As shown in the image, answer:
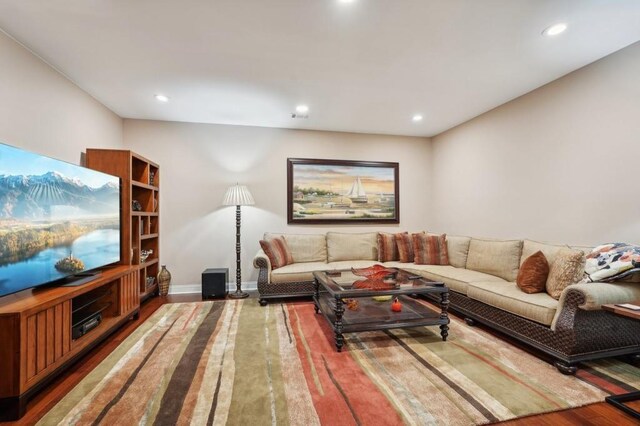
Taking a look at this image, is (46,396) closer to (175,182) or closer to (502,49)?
(175,182)

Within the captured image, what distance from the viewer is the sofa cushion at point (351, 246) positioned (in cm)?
435

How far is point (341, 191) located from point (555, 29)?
317 cm

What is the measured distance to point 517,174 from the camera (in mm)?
3482

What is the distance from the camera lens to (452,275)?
3.34m

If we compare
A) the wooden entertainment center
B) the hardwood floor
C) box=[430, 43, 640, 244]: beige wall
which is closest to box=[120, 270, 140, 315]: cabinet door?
the wooden entertainment center

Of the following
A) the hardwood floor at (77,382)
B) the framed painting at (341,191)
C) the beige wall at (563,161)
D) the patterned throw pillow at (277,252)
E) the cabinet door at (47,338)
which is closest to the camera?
the hardwood floor at (77,382)

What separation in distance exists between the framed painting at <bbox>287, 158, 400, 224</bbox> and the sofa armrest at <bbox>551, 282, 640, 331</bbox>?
302cm

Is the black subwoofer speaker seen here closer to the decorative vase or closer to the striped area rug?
the decorative vase

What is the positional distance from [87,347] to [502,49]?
4230 mm

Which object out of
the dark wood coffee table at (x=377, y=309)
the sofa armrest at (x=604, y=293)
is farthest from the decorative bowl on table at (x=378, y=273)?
the sofa armrest at (x=604, y=293)

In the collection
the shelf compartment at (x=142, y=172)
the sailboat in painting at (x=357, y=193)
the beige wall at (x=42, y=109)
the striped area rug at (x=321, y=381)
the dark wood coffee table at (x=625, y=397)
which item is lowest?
the striped area rug at (x=321, y=381)

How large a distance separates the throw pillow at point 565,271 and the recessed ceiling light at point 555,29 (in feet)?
5.82

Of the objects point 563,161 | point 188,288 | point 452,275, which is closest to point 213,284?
point 188,288

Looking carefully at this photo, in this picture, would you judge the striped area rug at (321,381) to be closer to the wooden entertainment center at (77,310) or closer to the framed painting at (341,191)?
the wooden entertainment center at (77,310)
